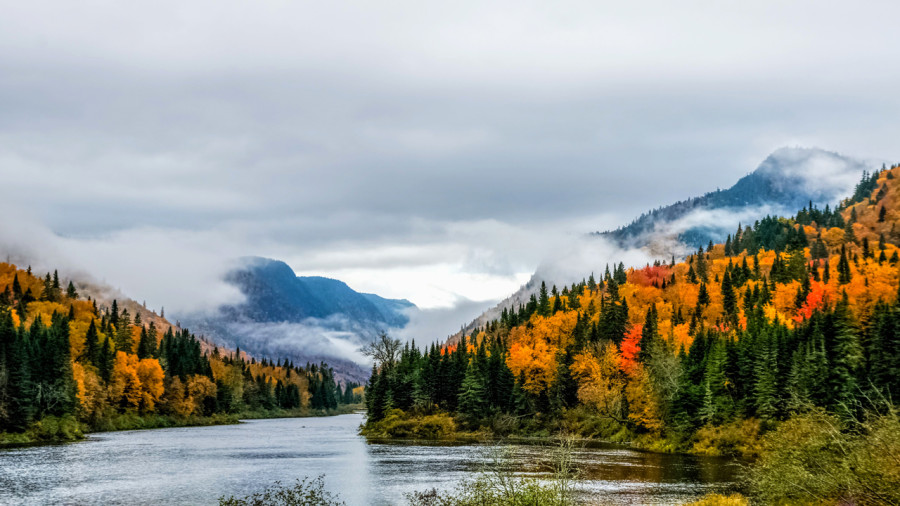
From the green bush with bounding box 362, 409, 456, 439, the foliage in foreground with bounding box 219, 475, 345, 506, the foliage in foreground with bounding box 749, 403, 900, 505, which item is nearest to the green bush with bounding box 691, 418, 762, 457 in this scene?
the foliage in foreground with bounding box 749, 403, 900, 505

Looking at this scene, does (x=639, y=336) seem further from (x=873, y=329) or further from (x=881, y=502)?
(x=881, y=502)

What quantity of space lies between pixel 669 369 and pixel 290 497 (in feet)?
304

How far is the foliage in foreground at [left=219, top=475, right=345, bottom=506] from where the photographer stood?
127ft

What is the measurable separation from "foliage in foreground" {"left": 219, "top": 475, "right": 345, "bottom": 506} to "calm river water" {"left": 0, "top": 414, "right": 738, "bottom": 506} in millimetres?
2465

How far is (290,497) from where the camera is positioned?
39.0 meters

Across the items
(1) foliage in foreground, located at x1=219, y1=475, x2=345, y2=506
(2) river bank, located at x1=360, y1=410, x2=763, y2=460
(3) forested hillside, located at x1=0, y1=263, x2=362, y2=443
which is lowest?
(2) river bank, located at x1=360, y1=410, x2=763, y2=460

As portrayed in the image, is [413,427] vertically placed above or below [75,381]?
below

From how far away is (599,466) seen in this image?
8500cm

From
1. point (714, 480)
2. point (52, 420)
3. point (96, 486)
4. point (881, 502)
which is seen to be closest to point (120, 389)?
point (52, 420)

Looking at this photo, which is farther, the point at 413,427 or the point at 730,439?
the point at 413,427

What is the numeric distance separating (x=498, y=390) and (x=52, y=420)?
7519cm

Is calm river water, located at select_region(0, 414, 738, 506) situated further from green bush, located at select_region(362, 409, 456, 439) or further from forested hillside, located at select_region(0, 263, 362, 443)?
green bush, located at select_region(362, 409, 456, 439)

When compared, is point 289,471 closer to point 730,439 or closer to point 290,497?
point 290,497

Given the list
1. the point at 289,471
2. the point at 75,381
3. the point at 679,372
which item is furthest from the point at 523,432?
the point at 75,381
